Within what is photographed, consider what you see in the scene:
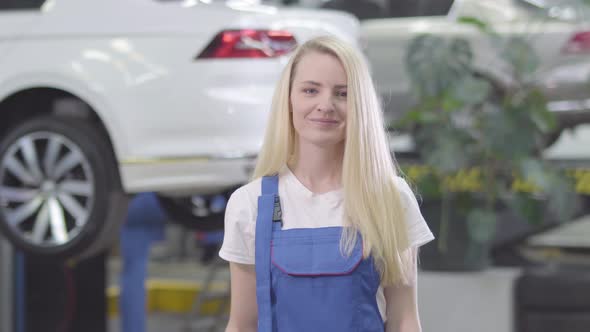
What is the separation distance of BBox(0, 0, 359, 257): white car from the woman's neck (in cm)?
191

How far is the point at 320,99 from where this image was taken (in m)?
1.40

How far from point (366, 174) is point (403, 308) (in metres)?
0.22

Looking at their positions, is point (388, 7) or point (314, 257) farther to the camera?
point (388, 7)

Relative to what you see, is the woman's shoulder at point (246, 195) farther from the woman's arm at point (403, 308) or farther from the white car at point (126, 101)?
the white car at point (126, 101)

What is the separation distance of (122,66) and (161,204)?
99cm

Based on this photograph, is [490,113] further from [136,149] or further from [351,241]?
[351,241]

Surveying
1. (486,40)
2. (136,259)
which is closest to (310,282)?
(136,259)

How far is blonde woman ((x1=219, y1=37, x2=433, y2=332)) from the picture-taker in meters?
1.33

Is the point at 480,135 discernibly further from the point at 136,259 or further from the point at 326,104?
the point at 326,104

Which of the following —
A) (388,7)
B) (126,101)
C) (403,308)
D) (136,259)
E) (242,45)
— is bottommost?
(136,259)

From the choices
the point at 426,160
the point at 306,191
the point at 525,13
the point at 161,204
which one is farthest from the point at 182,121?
the point at 525,13

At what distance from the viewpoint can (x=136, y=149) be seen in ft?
11.2

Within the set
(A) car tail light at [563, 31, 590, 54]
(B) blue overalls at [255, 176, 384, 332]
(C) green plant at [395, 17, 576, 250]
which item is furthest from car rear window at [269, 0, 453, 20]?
(B) blue overalls at [255, 176, 384, 332]

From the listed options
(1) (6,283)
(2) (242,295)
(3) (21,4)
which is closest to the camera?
(2) (242,295)
